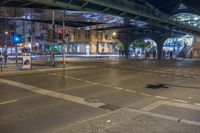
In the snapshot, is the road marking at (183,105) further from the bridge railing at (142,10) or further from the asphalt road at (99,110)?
the bridge railing at (142,10)

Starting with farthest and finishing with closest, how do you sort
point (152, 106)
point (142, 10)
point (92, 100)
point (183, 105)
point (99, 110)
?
point (142, 10), point (92, 100), point (183, 105), point (152, 106), point (99, 110)

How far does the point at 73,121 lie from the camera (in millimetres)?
8102

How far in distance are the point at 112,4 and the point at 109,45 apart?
68228 mm

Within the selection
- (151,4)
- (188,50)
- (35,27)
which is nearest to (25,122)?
(151,4)

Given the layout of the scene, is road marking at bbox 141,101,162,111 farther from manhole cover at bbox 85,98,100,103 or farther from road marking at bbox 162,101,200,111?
manhole cover at bbox 85,98,100,103

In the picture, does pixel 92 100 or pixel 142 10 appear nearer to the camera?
pixel 92 100

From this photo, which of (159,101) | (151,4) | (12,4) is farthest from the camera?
(151,4)

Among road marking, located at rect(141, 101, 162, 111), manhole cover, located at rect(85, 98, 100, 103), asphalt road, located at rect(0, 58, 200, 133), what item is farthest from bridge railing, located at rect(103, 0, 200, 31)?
road marking, located at rect(141, 101, 162, 111)

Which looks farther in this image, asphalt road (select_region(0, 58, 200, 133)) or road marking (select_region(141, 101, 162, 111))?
road marking (select_region(141, 101, 162, 111))

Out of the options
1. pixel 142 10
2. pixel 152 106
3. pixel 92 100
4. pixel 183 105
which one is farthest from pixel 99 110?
pixel 142 10

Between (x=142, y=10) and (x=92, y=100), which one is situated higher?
(x=142, y=10)

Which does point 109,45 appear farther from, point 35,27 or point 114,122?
point 114,122

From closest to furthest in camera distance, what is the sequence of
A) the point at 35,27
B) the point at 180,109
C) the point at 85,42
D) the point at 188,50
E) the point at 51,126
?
the point at 51,126, the point at 180,109, the point at 188,50, the point at 85,42, the point at 35,27

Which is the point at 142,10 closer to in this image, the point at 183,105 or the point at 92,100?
the point at 92,100
